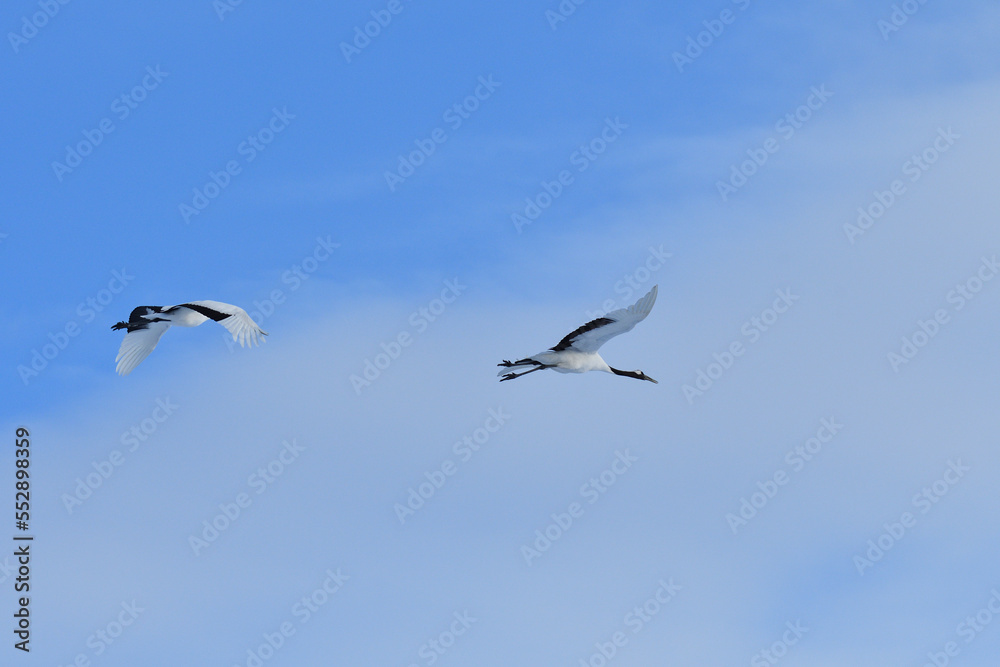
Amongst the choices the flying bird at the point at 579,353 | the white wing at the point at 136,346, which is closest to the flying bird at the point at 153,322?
the white wing at the point at 136,346

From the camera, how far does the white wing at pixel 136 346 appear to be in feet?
134

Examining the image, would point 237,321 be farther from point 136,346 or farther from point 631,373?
point 631,373

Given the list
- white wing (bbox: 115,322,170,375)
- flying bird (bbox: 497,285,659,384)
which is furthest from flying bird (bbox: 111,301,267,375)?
flying bird (bbox: 497,285,659,384)

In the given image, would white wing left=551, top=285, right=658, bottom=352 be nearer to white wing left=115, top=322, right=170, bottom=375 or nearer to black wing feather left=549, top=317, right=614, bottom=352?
black wing feather left=549, top=317, right=614, bottom=352

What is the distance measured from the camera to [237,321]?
120 ft

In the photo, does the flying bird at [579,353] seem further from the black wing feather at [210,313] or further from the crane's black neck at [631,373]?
the black wing feather at [210,313]

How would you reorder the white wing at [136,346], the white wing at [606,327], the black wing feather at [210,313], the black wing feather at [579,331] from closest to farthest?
the white wing at [606,327] → the black wing feather at [579,331] → the black wing feather at [210,313] → the white wing at [136,346]

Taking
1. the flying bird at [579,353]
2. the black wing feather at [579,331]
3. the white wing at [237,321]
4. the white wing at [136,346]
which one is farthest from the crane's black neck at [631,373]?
the white wing at [136,346]

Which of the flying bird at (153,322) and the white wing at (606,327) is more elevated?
the white wing at (606,327)

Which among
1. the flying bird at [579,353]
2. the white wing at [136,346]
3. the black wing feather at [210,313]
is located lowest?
the white wing at [136,346]

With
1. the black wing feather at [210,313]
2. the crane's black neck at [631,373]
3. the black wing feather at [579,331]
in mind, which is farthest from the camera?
the crane's black neck at [631,373]

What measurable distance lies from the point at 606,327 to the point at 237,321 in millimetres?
11255

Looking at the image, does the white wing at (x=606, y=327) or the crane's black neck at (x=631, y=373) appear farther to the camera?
the crane's black neck at (x=631, y=373)

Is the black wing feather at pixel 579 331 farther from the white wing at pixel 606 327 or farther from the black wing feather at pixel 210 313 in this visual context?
the black wing feather at pixel 210 313
